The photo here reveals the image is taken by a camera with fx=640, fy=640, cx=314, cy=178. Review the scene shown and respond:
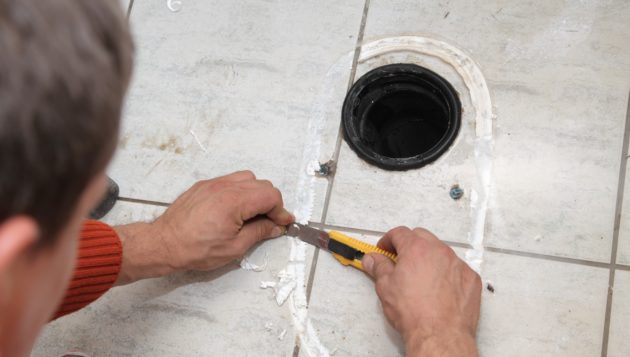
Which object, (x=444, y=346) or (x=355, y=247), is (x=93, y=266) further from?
(x=444, y=346)

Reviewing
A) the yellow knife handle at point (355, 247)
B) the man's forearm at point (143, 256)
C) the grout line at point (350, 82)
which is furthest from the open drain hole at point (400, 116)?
the man's forearm at point (143, 256)

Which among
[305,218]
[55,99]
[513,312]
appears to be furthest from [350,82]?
[55,99]

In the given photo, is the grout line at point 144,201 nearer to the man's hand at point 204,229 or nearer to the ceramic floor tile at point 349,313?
the man's hand at point 204,229

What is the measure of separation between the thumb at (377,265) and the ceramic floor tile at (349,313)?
4 centimetres

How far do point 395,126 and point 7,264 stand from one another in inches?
33.5

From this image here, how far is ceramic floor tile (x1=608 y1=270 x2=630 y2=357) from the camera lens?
896mm

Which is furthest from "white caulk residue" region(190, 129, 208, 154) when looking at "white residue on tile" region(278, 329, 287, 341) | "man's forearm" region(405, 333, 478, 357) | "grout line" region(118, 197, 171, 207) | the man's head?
the man's head

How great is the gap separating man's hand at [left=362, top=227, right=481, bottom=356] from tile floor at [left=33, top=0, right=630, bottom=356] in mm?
57

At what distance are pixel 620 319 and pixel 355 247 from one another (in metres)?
0.39

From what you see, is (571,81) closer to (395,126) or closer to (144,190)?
(395,126)

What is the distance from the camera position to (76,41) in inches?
16.0

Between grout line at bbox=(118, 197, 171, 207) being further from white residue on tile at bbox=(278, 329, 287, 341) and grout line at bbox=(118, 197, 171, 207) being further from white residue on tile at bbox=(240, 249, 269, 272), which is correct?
white residue on tile at bbox=(278, 329, 287, 341)

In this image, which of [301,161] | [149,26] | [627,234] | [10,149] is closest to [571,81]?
[627,234]

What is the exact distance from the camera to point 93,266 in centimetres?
89
